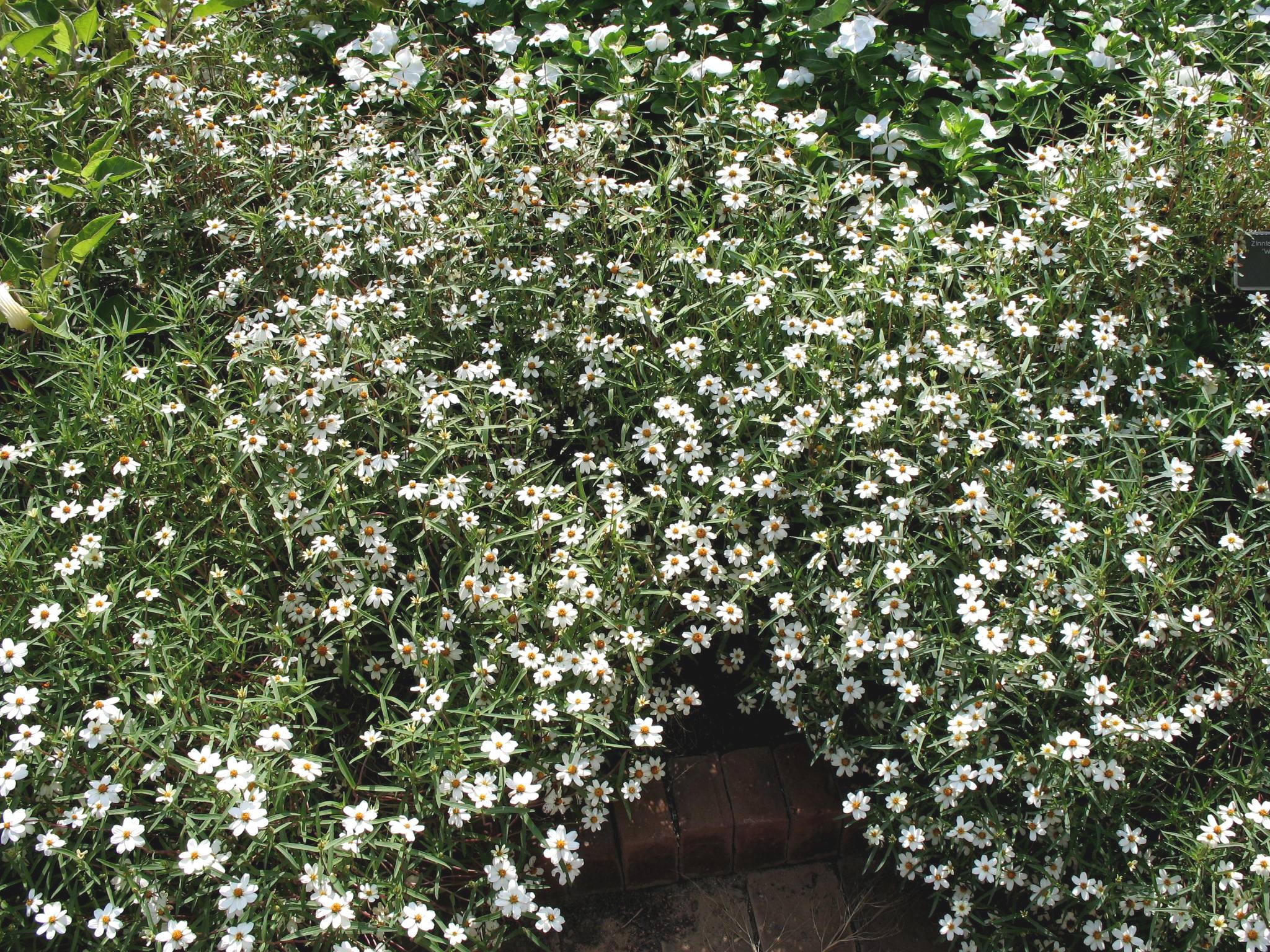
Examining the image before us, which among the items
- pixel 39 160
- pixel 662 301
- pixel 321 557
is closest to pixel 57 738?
pixel 321 557

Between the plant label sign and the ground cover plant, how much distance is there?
0.06 metres

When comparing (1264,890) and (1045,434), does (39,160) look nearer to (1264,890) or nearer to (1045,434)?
(1045,434)

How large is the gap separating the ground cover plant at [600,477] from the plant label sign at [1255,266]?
63mm

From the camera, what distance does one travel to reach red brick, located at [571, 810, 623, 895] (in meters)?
2.49

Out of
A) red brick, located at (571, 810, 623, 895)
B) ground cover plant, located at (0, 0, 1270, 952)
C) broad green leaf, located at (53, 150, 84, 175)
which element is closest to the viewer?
ground cover plant, located at (0, 0, 1270, 952)

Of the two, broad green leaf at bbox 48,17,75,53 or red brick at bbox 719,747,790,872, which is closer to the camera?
red brick at bbox 719,747,790,872

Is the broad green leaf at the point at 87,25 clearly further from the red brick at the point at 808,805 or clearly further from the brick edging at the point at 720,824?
the red brick at the point at 808,805

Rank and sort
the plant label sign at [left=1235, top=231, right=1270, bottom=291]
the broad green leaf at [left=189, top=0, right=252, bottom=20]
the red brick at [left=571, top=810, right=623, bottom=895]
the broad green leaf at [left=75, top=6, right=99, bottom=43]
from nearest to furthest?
the red brick at [left=571, top=810, right=623, bottom=895], the plant label sign at [left=1235, top=231, right=1270, bottom=291], the broad green leaf at [left=75, top=6, right=99, bottom=43], the broad green leaf at [left=189, top=0, right=252, bottom=20]

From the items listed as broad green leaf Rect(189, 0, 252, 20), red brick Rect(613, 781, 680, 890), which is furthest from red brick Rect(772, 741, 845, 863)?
broad green leaf Rect(189, 0, 252, 20)

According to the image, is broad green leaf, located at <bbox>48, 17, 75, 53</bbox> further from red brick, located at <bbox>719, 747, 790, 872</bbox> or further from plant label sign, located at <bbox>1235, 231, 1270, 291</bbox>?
plant label sign, located at <bbox>1235, 231, 1270, 291</bbox>

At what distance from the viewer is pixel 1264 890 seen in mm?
2025

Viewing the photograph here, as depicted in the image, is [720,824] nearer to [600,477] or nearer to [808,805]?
[808,805]

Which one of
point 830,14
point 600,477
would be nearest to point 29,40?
point 600,477

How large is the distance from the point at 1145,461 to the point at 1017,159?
1137 millimetres
